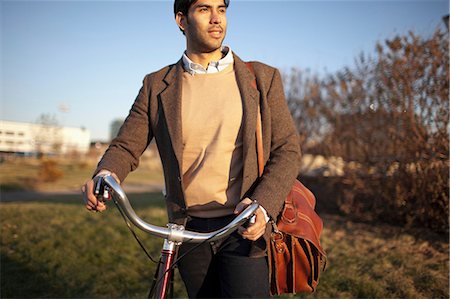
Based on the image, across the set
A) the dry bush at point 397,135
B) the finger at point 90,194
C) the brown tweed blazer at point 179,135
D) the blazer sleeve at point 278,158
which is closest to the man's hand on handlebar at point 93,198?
the finger at point 90,194

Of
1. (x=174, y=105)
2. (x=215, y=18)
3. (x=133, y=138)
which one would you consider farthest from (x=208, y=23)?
(x=133, y=138)

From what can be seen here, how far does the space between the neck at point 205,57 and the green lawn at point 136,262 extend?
Result: 2.94 m

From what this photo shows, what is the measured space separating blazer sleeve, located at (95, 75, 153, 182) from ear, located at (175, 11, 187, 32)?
1.18 ft

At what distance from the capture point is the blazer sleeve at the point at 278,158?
1.93m

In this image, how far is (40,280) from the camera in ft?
16.9

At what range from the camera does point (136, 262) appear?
556 cm

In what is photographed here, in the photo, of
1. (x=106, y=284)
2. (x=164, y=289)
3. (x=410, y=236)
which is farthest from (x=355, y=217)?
(x=164, y=289)

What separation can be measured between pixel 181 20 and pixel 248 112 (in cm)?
71

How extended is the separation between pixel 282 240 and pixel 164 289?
2.11 feet

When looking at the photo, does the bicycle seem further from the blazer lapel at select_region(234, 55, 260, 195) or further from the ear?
the ear

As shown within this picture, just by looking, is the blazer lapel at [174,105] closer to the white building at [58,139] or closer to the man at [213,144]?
the man at [213,144]

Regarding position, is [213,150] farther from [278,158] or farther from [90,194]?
[90,194]

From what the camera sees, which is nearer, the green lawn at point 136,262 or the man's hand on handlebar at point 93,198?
the man's hand on handlebar at point 93,198

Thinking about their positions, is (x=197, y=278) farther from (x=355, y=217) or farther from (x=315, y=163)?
(x=315, y=163)
